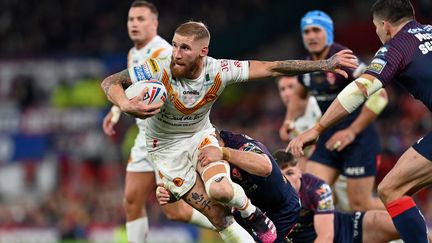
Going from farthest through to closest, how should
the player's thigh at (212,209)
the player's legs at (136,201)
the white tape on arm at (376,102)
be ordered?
the white tape on arm at (376,102)
the player's legs at (136,201)
the player's thigh at (212,209)

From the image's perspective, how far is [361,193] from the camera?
1060 cm

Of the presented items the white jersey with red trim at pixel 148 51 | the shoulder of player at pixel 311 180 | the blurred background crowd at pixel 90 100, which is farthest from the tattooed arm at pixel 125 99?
the blurred background crowd at pixel 90 100

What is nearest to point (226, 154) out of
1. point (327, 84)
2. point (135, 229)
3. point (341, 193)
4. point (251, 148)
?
point (251, 148)

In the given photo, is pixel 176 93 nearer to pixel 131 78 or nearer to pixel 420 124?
pixel 131 78

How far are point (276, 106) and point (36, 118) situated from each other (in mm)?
6309

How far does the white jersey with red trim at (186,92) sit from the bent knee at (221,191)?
0.77 m

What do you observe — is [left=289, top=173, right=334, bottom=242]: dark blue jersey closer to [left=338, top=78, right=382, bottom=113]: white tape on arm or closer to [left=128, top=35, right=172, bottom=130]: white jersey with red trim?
[left=338, top=78, right=382, bottom=113]: white tape on arm

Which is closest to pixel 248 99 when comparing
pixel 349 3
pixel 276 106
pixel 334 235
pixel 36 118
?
pixel 276 106

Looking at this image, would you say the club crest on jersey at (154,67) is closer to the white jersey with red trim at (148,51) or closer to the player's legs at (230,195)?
the player's legs at (230,195)

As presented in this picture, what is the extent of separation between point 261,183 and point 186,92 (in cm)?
114

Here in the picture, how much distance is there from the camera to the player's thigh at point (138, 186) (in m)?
10.0

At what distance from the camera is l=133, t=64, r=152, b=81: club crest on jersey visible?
310 inches

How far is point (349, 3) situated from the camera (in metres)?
22.8

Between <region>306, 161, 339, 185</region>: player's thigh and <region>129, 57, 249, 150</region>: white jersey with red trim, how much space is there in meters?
2.50
